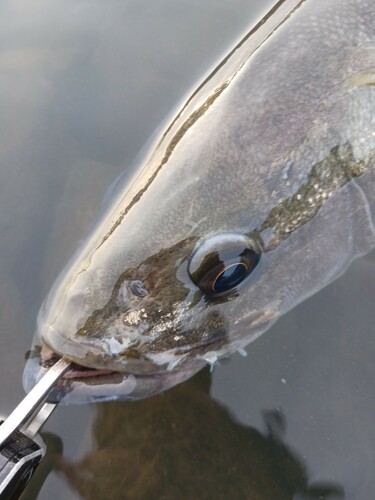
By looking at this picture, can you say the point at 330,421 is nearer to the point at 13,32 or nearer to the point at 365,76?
the point at 365,76

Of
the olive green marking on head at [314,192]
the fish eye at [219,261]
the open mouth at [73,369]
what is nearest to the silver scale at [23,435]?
the open mouth at [73,369]

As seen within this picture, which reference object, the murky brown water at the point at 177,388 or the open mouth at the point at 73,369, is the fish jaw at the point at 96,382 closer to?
the open mouth at the point at 73,369

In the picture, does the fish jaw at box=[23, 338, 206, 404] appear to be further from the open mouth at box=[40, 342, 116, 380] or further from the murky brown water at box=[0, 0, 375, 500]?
the murky brown water at box=[0, 0, 375, 500]

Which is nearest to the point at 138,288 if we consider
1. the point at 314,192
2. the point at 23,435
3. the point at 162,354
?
the point at 162,354

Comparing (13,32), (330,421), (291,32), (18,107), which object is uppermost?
(13,32)

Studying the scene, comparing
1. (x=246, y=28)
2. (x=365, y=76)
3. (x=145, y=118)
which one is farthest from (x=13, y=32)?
(x=365, y=76)

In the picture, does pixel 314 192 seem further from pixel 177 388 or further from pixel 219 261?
pixel 177 388

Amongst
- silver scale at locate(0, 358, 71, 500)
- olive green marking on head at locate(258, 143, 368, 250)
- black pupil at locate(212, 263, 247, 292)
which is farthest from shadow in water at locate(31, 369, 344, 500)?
olive green marking on head at locate(258, 143, 368, 250)
